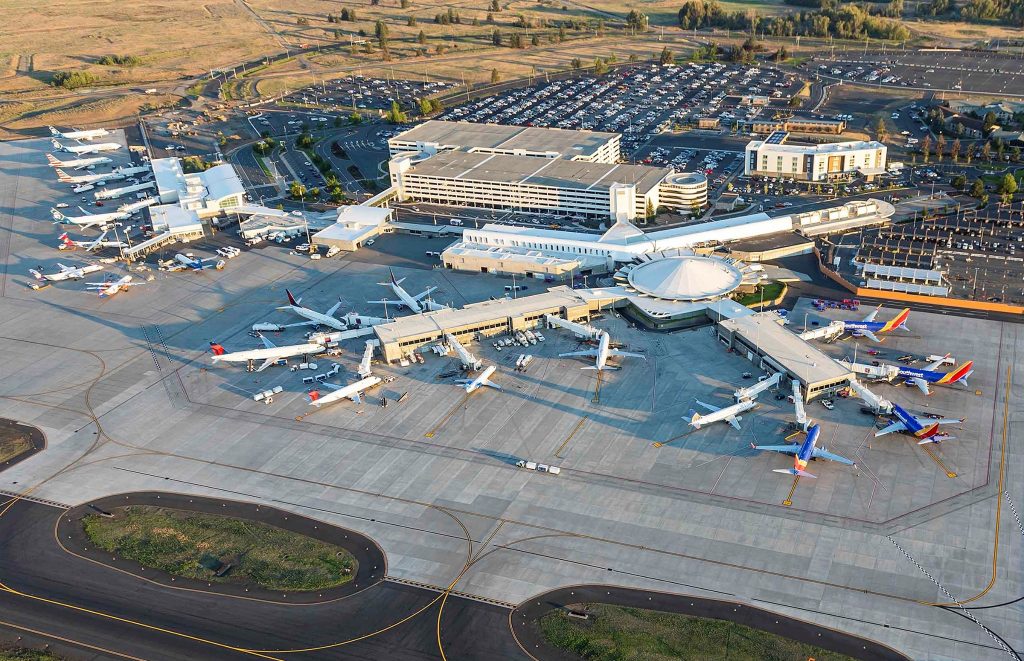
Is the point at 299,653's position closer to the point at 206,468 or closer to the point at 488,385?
the point at 206,468

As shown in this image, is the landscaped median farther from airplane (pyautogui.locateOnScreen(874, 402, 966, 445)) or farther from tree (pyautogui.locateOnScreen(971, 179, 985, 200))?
tree (pyautogui.locateOnScreen(971, 179, 985, 200))

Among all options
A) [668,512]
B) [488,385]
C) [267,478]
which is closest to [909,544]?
[668,512]

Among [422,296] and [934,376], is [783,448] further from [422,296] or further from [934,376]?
[422,296]

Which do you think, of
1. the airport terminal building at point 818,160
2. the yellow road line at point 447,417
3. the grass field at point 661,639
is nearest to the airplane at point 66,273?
the yellow road line at point 447,417

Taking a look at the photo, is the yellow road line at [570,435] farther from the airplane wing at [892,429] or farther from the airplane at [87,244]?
the airplane at [87,244]

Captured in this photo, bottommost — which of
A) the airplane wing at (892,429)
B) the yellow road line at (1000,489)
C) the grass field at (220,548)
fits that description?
the grass field at (220,548)

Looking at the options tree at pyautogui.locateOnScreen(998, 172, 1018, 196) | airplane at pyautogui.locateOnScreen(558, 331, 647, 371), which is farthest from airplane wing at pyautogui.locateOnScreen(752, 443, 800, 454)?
tree at pyautogui.locateOnScreen(998, 172, 1018, 196)
